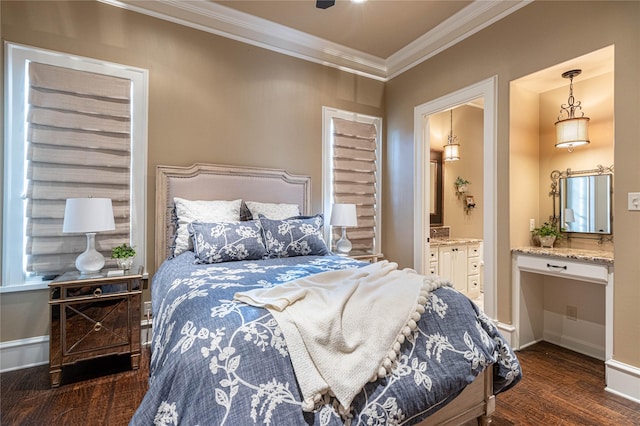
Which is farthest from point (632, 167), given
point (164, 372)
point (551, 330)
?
point (164, 372)

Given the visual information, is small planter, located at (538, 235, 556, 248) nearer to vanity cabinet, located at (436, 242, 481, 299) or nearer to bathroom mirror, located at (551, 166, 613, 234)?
bathroom mirror, located at (551, 166, 613, 234)

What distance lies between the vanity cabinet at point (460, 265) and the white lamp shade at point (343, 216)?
130 cm

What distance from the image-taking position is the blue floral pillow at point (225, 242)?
2.28 meters

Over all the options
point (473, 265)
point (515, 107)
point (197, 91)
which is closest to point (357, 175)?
point (515, 107)

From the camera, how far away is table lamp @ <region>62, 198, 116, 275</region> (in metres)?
2.19

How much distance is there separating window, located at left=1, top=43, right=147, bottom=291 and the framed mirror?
385cm

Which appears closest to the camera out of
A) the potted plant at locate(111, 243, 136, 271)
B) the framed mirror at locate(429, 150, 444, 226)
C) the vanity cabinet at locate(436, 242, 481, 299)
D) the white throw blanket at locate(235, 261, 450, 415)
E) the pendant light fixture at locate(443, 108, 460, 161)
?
the white throw blanket at locate(235, 261, 450, 415)

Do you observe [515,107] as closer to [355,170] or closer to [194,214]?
[355,170]

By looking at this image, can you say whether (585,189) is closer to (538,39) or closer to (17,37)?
(538,39)

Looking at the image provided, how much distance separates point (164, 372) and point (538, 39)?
3.44m

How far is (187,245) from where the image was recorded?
8.54 ft

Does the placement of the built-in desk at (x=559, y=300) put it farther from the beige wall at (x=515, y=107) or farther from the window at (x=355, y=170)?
the window at (x=355, y=170)

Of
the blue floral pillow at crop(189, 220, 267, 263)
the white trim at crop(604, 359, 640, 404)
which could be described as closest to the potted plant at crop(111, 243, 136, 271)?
the blue floral pillow at crop(189, 220, 267, 263)

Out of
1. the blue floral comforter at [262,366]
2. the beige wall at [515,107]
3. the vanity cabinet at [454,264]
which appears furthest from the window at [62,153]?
the vanity cabinet at [454,264]
